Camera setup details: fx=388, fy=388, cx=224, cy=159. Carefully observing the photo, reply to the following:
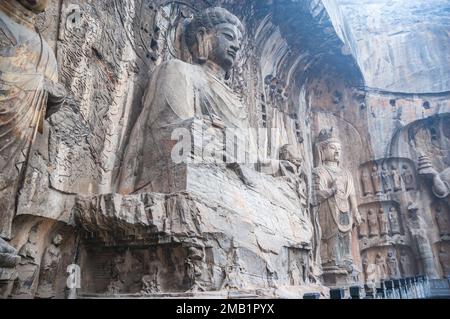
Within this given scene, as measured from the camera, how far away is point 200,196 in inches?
110

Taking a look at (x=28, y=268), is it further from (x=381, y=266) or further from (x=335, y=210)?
(x=381, y=266)

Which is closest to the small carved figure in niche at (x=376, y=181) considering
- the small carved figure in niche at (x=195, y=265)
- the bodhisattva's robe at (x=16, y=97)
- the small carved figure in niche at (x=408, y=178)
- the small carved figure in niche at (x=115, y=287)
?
the small carved figure in niche at (x=408, y=178)

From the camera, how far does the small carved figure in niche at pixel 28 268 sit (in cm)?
234

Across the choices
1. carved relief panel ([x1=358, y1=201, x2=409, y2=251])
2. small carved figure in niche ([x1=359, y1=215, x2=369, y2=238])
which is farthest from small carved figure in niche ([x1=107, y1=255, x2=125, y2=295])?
small carved figure in niche ([x1=359, y1=215, x2=369, y2=238])

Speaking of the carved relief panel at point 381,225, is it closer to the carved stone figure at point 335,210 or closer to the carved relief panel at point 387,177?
the carved relief panel at point 387,177

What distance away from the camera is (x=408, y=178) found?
27.7 feet

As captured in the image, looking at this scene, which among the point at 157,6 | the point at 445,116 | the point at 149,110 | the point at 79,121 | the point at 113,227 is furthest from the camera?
the point at 445,116

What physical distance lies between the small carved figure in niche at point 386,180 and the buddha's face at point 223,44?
550 centimetres

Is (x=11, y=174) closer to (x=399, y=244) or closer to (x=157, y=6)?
(x=157, y=6)

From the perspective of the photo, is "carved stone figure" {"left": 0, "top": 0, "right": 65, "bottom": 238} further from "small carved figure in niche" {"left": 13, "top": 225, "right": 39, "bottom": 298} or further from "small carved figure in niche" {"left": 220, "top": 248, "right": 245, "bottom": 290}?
"small carved figure in niche" {"left": 220, "top": 248, "right": 245, "bottom": 290}

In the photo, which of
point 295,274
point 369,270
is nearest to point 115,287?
point 295,274

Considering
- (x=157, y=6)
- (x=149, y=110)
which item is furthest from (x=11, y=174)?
(x=157, y=6)

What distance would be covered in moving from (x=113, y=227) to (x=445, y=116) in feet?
27.1
